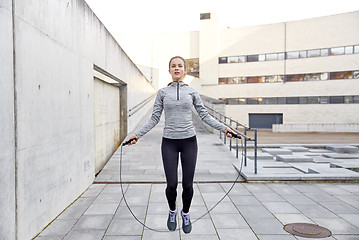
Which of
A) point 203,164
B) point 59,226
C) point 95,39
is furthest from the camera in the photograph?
point 203,164

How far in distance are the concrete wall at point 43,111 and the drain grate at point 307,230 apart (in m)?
3.43

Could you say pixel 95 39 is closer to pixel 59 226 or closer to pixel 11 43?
pixel 11 43

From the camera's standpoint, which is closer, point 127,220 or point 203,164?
point 127,220

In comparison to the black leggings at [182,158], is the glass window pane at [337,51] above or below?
above

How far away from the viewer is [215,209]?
432cm

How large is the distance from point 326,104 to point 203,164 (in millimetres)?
25722

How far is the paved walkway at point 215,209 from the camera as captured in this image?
344 centimetres

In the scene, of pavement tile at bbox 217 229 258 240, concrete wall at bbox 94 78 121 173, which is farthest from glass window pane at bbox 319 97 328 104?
pavement tile at bbox 217 229 258 240

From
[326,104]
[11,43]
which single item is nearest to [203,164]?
[11,43]

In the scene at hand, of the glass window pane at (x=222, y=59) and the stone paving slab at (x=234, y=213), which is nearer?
the stone paving slab at (x=234, y=213)

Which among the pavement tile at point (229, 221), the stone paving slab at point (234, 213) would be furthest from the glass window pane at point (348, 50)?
the pavement tile at point (229, 221)

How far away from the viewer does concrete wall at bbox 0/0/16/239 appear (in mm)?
2695

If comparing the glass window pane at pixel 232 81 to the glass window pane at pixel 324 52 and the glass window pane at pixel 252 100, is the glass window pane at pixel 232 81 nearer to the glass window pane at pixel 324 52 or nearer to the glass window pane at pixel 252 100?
the glass window pane at pixel 252 100

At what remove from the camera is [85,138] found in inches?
210
